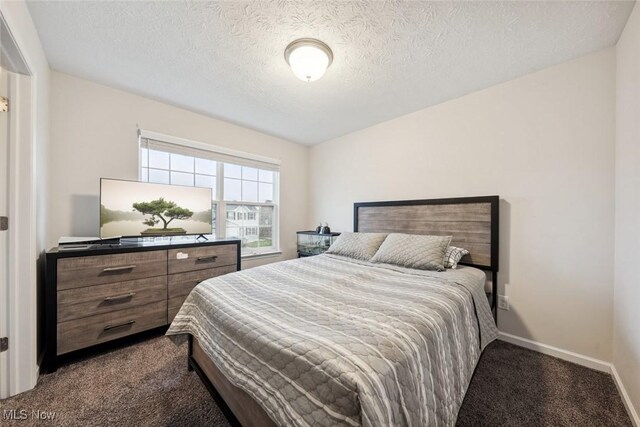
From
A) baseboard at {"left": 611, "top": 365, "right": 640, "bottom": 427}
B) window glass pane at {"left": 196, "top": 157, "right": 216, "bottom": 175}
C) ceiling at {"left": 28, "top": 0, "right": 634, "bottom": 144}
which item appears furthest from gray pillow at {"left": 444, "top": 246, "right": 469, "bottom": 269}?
window glass pane at {"left": 196, "top": 157, "right": 216, "bottom": 175}

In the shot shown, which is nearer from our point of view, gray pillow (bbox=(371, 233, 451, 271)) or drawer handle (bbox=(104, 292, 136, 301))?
drawer handle (bbox=(104, 292, 136, 301))

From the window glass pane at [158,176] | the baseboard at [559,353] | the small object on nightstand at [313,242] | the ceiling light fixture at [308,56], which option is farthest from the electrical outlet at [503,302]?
the window glass pane at [158,176]

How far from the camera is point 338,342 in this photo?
86 centimetres

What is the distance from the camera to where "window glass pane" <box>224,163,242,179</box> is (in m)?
3.20

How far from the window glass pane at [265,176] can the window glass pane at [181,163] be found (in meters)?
0.98

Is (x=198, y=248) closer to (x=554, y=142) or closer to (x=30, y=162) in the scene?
(x=30, y=162)

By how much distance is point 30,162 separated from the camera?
4.83 ft

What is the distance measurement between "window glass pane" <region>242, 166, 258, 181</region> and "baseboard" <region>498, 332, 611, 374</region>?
11.2 feet

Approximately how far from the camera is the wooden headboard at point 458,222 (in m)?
2.15

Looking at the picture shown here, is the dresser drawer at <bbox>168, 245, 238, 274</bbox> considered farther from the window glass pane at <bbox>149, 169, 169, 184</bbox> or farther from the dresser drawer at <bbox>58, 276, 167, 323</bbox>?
the window glass pane at <bbox>149, 169, 169, 184</bbox>

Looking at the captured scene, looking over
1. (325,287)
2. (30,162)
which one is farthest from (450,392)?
(30,162)

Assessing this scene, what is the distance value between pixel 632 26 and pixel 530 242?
4.96 feet

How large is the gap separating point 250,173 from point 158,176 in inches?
45.3

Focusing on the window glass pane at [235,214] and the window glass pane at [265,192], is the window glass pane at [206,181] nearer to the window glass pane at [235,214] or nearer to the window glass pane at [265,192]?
the window glass pane at [235,214]
